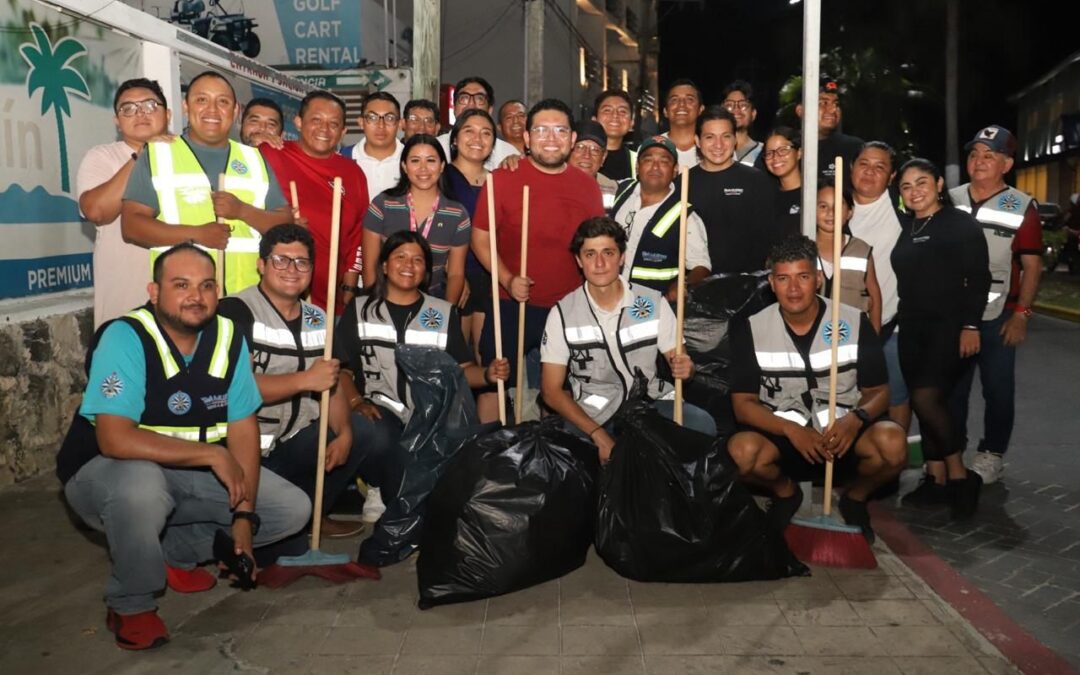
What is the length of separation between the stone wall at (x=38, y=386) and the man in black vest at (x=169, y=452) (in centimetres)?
192

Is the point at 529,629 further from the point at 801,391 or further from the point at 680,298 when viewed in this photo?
the point at 801,391

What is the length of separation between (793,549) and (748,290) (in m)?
1.34

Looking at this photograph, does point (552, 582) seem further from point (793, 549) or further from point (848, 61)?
point (848, 61)

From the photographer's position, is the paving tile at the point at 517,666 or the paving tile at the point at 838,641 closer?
the paving tile at the point at 517,666

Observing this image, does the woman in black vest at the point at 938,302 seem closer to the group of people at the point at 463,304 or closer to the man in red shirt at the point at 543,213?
the group of people at the point at 463,304

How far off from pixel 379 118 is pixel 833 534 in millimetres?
3528

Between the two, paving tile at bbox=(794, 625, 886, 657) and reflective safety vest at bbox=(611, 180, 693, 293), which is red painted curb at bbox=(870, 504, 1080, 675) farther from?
reflective safety vest at bbox=(611, 180, 693, 293)

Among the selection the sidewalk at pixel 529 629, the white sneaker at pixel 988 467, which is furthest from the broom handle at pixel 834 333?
the white sneaker at pixel 988 467

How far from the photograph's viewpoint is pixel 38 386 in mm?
6223

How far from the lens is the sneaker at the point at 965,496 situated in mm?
5742

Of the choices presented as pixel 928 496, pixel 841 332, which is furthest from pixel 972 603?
pixel 928 496

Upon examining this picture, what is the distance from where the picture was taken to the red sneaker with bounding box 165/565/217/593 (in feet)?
15.0

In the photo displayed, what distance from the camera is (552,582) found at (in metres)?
4.64

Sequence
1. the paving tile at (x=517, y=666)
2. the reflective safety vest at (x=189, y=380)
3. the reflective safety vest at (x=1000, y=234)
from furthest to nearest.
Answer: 1. the reflective safety vest at (x=1000, y=234)
2. the reflective safety vest at (x=189, y=380)
3. the paving tile at (x=517, y=666)
